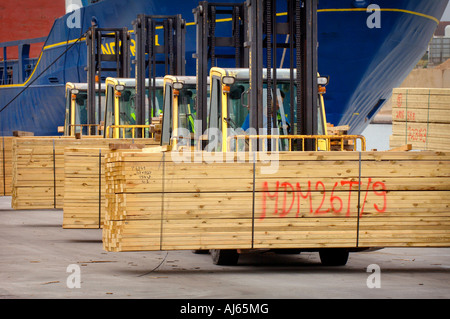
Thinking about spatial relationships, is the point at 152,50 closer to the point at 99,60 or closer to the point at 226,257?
the point at 99,60

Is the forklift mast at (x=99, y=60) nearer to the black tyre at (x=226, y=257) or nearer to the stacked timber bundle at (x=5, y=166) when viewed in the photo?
the stacked timber bundle at (x=5, y=166)

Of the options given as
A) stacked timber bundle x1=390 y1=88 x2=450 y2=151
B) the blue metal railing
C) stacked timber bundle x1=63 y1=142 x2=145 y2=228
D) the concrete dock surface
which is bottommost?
the concrete dock surface

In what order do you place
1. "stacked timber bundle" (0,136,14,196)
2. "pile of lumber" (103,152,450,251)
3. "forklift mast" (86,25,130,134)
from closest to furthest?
1. "pile of lumber" (103,152,450,251)
2. "stacked timber bundle" (0,136,14,196)
3. "forklift mast" (86,25,130,134)

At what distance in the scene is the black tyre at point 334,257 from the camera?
1005 centimetres

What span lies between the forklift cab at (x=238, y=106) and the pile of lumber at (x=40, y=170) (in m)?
3.62

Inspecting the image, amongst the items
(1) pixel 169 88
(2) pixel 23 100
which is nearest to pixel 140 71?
(1) pixel 169 88

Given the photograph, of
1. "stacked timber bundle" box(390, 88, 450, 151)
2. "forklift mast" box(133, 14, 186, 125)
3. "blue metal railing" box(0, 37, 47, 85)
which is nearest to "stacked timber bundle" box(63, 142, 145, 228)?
"stacked timber bundle" box(390, 88, 450, 151)

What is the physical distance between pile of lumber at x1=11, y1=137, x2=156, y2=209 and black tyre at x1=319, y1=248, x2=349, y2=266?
203 inches

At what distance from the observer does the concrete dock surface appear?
764cm

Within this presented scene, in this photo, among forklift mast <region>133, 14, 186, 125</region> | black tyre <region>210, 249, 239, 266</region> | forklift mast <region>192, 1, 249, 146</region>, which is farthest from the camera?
forklift mast <region>133, 14, 186, 125</region>

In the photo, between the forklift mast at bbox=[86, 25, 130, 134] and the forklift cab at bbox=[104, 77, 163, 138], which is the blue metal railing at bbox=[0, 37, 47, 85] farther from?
the forklift cab at bbox=[104, 77, 163, 138]

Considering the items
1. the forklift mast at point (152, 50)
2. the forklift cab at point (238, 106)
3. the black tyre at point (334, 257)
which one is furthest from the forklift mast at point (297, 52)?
the forklift mast at point (152, 50)

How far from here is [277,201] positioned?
29.8 feet

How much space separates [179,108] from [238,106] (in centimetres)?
284
